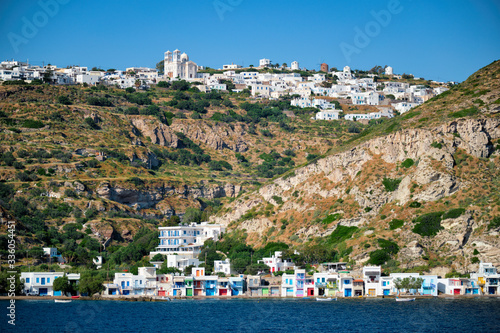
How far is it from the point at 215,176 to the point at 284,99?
58451 mm

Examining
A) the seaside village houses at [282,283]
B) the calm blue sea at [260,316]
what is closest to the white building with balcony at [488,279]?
the seaside village houses at [282,283]

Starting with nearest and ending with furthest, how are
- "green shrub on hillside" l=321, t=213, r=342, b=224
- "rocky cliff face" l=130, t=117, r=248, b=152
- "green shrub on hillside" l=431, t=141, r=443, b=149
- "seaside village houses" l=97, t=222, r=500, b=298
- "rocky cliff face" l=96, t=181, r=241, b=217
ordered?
1. "seaside village houses" l=97, t=222, r=500, b=298
2. "green shrub on hillside" l=431, t=141, r=443, b=149
3. "green shrub on hillside" l=321, t=213, r=342, b=224
4. "rocky cliff face" l=96, t=181, r=241, b=217
5. "rocky cliff face" l=130, t=117, r=248, b=152

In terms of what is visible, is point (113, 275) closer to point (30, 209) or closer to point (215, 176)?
point (30, 209)

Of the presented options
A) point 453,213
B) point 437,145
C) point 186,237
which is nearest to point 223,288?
point 186,237

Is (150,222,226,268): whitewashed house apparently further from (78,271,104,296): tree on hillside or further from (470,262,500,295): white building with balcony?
(470,262,500,295): white building with balcony

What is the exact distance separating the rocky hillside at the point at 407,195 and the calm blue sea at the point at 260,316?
9614mm

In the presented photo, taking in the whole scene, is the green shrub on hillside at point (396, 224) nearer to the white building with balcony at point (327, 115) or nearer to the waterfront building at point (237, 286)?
the waterfront building at point (237, 286)

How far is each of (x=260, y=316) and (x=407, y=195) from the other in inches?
1230

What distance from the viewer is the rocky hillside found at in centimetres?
8412

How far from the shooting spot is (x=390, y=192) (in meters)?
94.6

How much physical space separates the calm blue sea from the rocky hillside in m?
9.61

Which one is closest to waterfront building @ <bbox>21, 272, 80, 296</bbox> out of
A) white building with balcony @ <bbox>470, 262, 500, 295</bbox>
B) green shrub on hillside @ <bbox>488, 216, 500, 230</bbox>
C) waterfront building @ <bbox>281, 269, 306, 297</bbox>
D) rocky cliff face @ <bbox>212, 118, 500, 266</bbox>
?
waterfront building @ <bbox>281, 269, 306, 297</bbox>

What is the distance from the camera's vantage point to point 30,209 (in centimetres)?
10825

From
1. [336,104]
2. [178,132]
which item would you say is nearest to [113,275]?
[178,132]
